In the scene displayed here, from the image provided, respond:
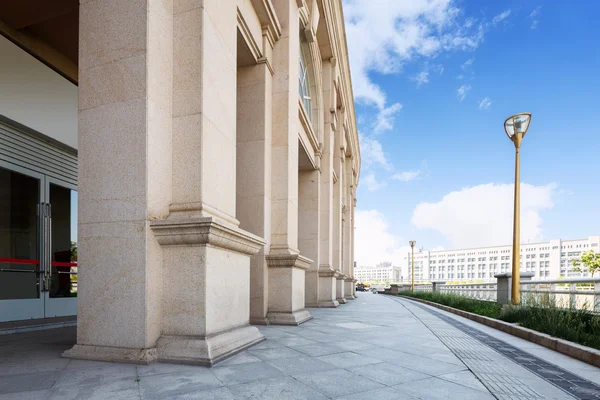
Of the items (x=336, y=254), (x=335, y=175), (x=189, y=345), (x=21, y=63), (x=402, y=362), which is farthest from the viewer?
(x=335, y=175)

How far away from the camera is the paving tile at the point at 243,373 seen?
11.5 ft

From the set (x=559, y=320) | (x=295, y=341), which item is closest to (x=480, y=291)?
(x=559, y=320)

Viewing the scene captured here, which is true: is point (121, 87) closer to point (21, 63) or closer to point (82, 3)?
point (82, 3)

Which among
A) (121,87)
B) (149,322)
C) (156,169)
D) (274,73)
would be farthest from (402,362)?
(274,73)

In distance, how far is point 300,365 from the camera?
4168 millimetres

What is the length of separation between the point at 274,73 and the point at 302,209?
6.57 metres

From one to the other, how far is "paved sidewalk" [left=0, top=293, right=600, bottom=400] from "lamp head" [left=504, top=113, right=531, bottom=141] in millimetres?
7756

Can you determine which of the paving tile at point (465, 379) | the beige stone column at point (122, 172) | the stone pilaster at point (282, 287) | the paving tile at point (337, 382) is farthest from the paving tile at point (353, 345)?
the beige stone column at point (122, 172)

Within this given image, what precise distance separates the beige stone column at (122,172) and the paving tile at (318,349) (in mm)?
1970

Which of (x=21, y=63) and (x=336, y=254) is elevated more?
(x=21, y=63)

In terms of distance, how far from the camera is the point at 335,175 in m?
19.7

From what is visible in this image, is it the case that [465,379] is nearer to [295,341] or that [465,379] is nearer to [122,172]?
[295,341]

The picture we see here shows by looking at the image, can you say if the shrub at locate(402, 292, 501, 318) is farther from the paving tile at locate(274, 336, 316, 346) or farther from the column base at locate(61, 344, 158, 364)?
the column base at locate(61, 344, 158, 364)

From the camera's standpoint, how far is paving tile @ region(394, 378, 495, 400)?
3201mm
